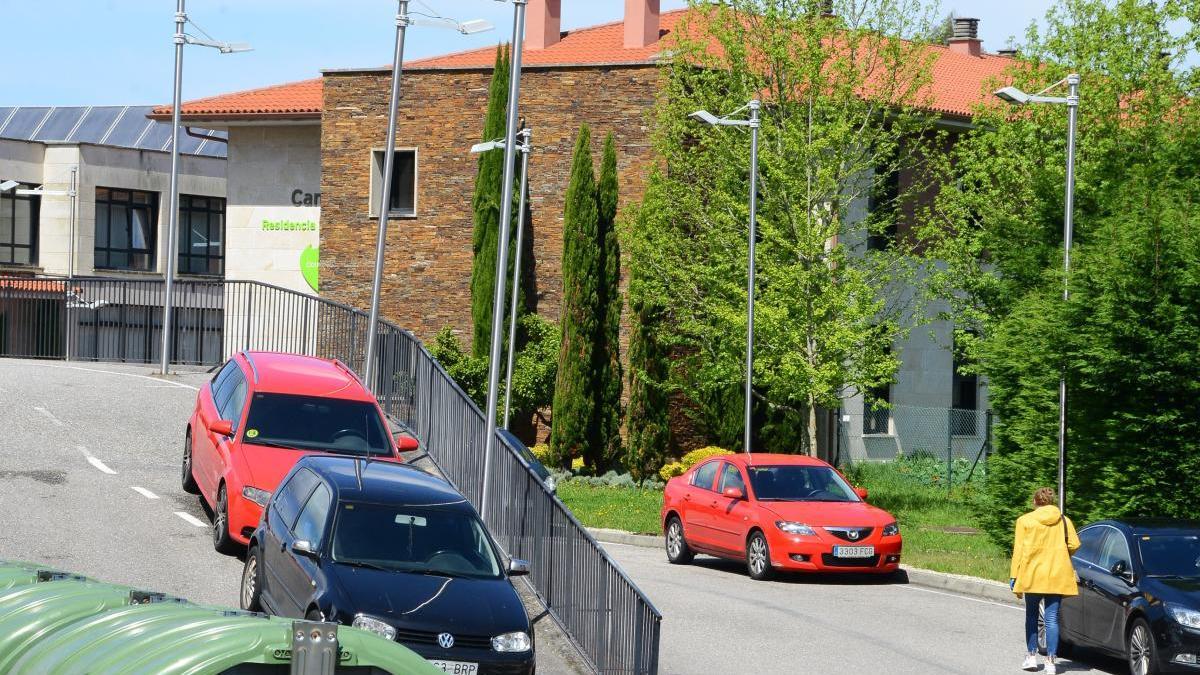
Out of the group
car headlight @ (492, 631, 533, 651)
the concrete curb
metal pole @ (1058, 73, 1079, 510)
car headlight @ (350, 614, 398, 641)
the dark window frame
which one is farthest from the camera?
the dark window frame

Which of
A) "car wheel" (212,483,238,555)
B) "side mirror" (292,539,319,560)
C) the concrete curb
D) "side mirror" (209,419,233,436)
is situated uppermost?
"side mirror" (209,419,233,436)

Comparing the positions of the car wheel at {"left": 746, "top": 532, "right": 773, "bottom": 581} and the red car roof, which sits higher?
the red car roof

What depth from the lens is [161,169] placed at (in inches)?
2844

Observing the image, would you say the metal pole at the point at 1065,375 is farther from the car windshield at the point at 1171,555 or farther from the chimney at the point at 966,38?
the chimney at the point at 966,38

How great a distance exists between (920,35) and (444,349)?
41.5 feet

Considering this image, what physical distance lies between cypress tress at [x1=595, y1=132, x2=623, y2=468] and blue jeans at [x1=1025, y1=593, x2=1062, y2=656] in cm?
2187

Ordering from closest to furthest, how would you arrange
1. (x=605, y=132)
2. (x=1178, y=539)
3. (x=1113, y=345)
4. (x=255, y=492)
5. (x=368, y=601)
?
1. (x=368, y=601)
2. (x=1178, y=539)
3. (x=255, y=492)
4. (x=1113, y=345)
5. (x=605, y=132)

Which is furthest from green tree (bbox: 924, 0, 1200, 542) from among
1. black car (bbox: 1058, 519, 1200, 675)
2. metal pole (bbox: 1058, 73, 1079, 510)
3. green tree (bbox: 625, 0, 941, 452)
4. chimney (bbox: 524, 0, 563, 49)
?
chimney (bbox: 524, 0, 563, 49)

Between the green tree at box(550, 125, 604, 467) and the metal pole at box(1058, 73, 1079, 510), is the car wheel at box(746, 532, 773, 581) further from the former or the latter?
the green tree at box(550, 125, 604, 467)

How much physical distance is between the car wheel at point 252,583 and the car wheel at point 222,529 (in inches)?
124

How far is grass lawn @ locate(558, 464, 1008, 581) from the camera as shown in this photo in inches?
896

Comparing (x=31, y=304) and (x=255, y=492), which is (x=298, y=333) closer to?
(x=31, y=304)

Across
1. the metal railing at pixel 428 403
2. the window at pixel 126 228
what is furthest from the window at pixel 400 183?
the window at pixel 126 228

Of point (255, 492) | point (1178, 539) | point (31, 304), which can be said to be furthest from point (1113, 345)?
point (31, 304)
